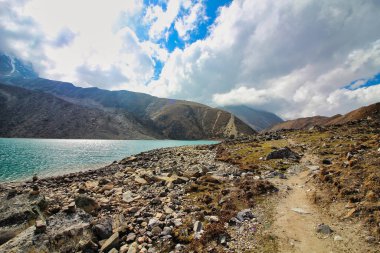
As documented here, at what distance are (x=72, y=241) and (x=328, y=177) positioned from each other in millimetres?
18817

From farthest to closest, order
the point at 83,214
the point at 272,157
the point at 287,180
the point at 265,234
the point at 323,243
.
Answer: the point at 272,157 → the point at 287,180 → the point at 83,214 → the point at 265,234 → the point at 323,243

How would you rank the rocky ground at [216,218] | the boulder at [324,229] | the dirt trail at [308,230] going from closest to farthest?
the dirt trail at [308,230] < the rocky ground at [216,218] < the boulder at [324,229]

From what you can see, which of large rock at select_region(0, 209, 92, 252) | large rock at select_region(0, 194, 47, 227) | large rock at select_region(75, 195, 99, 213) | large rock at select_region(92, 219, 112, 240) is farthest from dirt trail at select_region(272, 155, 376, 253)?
large rock at select_region(0, 194, 47, 227)

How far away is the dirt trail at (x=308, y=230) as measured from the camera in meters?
9.64

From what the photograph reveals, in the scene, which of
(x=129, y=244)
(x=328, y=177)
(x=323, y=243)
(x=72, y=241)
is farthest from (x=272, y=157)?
(x=72, y=241)

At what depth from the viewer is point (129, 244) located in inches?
436

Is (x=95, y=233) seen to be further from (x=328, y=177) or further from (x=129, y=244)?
(x=328, y=177)

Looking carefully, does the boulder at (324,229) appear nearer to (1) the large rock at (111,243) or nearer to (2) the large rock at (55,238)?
(1) the large rock at (111,243)

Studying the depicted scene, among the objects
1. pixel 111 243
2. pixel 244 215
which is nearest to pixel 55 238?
pixel 111 243

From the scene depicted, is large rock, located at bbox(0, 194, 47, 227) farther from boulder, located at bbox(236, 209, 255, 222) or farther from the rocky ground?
boulder, located at bbox(236, 209, 255, 222)

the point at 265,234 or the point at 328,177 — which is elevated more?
the point at 328,177

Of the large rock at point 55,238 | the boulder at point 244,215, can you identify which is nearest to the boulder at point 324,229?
the boulder at point 244,215

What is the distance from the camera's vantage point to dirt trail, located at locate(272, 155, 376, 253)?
9641 millimetres

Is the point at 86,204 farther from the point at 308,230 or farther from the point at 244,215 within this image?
the point at 308,230
